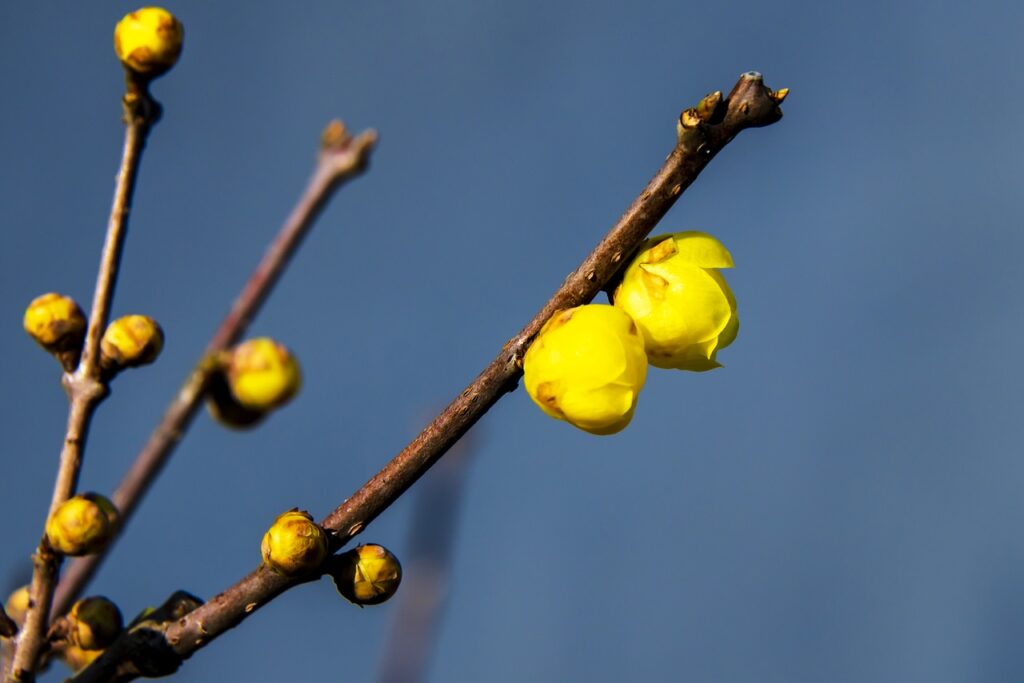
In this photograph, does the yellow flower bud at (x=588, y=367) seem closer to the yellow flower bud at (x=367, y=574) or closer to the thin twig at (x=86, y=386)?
the yellow flower bud at (x=367, y=574)

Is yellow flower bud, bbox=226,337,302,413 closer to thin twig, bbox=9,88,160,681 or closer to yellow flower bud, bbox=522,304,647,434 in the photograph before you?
thin twig, bbox=9,88,160,681

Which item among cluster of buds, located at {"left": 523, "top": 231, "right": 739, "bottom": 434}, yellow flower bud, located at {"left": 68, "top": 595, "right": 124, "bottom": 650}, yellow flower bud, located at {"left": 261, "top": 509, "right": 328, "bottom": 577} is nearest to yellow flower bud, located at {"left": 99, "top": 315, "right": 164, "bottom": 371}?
yellow flower bud, located at {"left": 68, "top": 595, "right": 124, "bottom": 650}

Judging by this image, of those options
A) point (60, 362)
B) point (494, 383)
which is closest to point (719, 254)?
point (494, 383)

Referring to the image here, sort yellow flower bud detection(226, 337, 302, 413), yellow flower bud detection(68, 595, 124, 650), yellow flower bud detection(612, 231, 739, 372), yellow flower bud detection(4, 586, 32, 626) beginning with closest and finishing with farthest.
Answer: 1. yellow flower bud detection(612, 231, 739, 372)
2. yellow flower bud detection(68, 595, 124, 650)
3. yellow flower bud detection(4, 586, 32, 626)
4. yellow flower bud detection(226, 337, 302, 413)

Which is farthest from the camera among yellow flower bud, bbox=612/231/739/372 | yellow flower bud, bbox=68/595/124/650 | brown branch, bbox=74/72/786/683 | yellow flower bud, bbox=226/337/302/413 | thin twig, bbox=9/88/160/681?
yellow flower bud, bbox=226/337/302/413

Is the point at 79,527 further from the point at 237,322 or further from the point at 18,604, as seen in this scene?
the point at 237,322

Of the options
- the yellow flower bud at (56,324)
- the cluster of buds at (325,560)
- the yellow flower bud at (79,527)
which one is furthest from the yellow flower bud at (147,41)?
the cluster of buds at (325,560)

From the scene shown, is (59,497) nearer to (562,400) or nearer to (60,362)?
(60,362)
